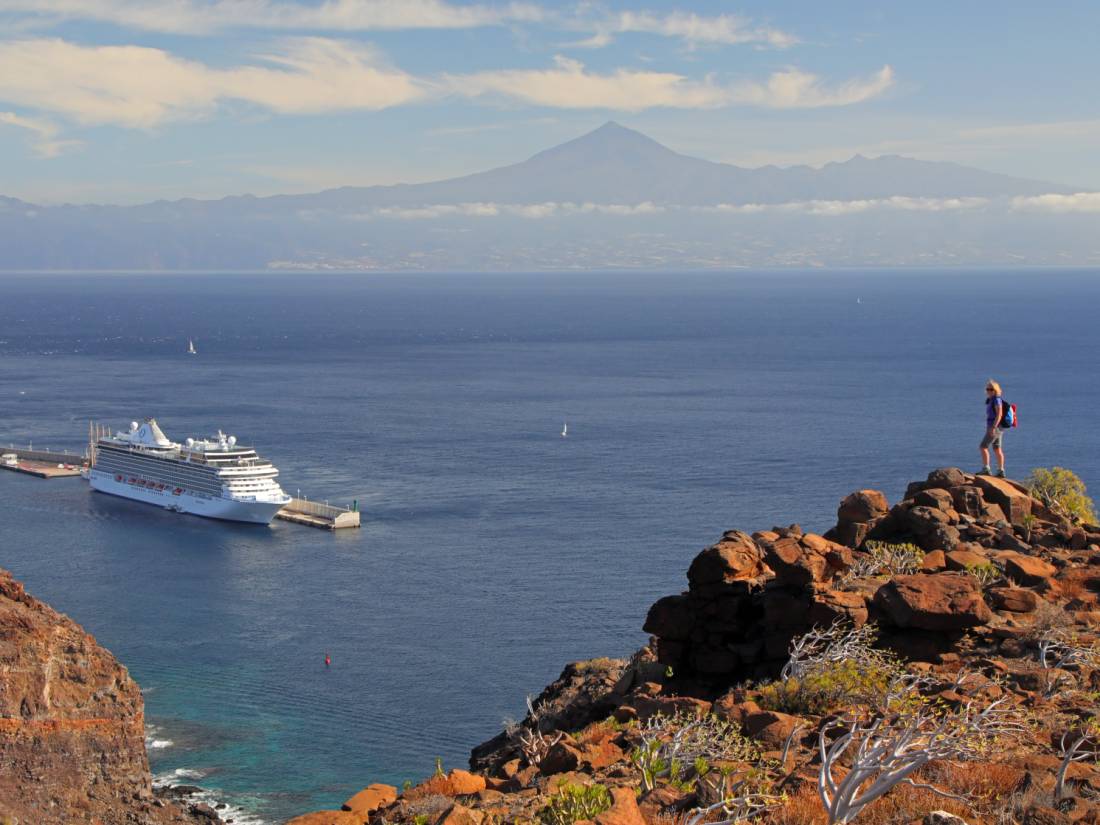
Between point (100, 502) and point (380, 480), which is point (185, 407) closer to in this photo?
point (100, 502)

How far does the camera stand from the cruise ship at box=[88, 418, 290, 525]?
223 feet

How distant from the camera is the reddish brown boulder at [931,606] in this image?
586 inches

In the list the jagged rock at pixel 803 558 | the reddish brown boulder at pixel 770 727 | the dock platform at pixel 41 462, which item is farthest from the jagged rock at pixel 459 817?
the dock platform at pixel 41 462

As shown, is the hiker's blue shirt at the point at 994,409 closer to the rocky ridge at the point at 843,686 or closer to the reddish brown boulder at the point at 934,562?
the rocky ridge at the point at 843,686

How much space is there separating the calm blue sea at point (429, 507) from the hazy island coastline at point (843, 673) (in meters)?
16.5

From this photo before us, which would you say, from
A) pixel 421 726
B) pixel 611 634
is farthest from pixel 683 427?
pixel 421 726

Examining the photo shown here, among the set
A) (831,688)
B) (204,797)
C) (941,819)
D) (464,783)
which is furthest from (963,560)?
(204,797)

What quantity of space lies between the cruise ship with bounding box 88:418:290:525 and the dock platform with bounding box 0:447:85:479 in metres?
1.54

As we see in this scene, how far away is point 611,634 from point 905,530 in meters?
24.7

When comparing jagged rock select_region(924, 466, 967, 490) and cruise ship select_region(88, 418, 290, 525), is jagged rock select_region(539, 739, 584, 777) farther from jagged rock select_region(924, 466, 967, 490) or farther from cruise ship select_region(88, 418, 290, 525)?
cruise ship select_region(88, 418, 290, 525)

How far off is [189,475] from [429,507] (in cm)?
1743

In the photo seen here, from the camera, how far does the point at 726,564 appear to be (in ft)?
54.4

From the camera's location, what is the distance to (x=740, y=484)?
67188 mm

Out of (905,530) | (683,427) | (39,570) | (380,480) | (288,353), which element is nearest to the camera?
(905,530)
